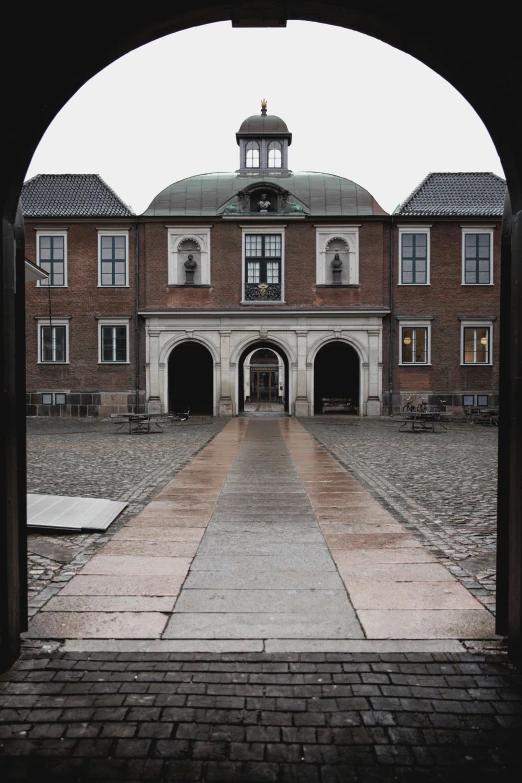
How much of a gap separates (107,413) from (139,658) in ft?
87.4

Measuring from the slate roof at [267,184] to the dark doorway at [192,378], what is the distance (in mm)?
7956

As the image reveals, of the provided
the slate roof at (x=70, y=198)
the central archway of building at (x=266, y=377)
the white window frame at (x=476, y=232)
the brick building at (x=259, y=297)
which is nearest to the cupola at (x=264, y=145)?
the brick building at (x=259, y=297)

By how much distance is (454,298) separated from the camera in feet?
95.6

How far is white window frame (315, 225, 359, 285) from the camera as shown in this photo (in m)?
29.0

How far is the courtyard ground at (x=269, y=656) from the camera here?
251 cm

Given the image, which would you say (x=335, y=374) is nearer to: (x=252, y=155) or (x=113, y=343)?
(x=252, y=155)

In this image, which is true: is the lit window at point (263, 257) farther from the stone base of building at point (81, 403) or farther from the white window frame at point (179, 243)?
the stone base of building at point (81, 403)

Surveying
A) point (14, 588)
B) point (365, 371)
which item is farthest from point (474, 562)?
point (365, 371)

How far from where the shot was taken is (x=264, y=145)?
33156mm

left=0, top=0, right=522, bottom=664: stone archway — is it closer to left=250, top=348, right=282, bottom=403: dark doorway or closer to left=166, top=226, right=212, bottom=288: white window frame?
left=166, top=226, right=212, bottom=288: white window frame

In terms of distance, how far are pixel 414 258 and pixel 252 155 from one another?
1097 centimetres

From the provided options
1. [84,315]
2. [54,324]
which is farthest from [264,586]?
[54,324]

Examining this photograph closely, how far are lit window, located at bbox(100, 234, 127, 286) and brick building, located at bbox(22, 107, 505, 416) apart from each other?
0.21 ft

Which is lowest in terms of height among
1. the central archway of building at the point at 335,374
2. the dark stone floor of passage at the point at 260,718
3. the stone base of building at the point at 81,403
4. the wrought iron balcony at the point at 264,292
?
the dark stone floor of passage at the point at 260,718
